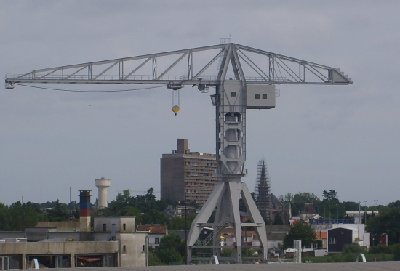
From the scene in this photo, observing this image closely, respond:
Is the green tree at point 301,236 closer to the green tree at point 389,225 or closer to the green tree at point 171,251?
the green tree at point 389,225

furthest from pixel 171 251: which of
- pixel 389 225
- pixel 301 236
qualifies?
pixel 389 225

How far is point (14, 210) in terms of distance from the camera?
16812 cm

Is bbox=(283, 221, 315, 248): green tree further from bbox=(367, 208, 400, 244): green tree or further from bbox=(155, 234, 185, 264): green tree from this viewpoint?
bbox=(155, 234, 185, 264): green tree

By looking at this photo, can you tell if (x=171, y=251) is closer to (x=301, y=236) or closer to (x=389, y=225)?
(x=301, y=236)

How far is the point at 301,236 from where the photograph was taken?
16950cm

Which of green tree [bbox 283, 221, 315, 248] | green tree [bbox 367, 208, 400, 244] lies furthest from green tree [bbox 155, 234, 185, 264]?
green tree [bbox 367, 208, 400, 244]

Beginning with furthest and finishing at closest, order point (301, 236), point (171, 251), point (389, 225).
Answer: point (389, 225), point (301, 236), point (171, 251)

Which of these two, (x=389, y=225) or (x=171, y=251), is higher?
(x=389, y=225)

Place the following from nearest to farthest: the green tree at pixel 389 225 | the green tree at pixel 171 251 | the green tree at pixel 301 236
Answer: the green tree at pixel 171 251 < the green tree at pixel 301 236 < the green tree at pixel 389 225

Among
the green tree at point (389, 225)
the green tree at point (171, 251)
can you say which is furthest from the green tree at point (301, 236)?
the green tree at point (171, 251)

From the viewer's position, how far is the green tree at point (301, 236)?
16850cm

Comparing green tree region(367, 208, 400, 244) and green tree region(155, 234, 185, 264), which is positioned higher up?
green tree region(367, 208, 400, 244)

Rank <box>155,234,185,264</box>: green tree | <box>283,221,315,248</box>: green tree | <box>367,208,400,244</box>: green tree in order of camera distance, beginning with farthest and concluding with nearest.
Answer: <box>367,208,400,244</box>: green tree, <box>283,221,315,248</box>: green tree, <box>155,234,185,264</box>: green tree

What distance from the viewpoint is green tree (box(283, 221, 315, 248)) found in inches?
6634
